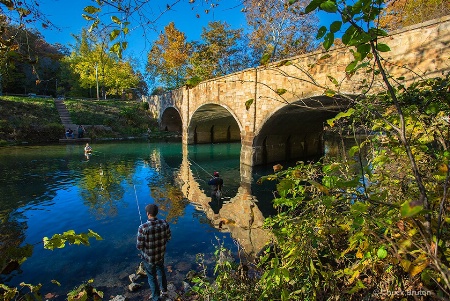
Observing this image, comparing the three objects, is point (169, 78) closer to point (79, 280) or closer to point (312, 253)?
point (79, 280)

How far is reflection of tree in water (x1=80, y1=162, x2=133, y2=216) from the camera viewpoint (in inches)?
361

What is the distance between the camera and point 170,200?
392 inches

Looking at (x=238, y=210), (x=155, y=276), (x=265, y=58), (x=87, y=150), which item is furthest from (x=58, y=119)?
(x=265, y=58)

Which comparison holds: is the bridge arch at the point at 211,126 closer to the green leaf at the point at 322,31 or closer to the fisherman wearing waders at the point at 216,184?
the fisherman wearing waders at the point at 216,184

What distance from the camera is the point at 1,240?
6.55 meters

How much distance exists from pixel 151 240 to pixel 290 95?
9.58m

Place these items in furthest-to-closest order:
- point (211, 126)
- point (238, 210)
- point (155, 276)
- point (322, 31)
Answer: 1. point (211, 126)
2. point (238, 210)
3. point (155, 276)
4. point (322, 31)

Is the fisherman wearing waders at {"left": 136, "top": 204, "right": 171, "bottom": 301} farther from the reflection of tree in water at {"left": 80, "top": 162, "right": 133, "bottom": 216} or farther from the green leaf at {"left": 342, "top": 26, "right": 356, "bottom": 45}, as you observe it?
the reflection of tree in water at {"left": 80, "top": 162, "right": 133, "bottom": 216}

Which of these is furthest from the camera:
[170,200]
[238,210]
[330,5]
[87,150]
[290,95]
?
[87,150]

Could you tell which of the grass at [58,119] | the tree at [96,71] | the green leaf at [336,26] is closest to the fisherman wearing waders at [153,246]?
the green leaf at [336,26]

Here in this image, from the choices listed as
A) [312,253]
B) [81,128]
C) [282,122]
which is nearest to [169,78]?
[81,128]

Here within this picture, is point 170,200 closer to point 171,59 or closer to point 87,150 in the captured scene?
point 87,150

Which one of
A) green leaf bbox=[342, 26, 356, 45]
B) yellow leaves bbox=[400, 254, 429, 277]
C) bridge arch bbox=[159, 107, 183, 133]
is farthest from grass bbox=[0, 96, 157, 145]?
yellow leaves bbox=[400, 254, 429, 277]

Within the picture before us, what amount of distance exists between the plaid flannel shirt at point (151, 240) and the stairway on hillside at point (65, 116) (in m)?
27.6
